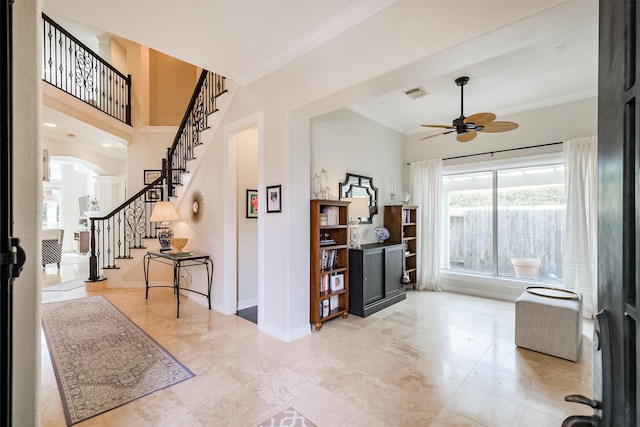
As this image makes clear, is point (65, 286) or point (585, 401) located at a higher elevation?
point (585, 401)

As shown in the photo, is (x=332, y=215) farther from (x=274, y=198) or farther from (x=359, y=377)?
(x=359, y=377)

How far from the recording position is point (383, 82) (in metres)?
2.53

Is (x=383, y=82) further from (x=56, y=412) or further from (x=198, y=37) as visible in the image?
(x=56, y=412)

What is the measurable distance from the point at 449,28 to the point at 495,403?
2.75 meters

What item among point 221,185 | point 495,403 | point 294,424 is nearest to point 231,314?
point 221,185

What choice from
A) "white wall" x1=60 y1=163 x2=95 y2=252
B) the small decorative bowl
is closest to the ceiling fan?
the small decorative bowl

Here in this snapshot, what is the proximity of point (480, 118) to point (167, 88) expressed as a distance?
22.3 ft

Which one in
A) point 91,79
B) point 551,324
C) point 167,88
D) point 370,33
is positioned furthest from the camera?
point 167,88

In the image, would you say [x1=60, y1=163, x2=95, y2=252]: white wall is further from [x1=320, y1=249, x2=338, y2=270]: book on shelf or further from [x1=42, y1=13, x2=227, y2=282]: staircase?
[x1=320, y1=249, x2=338, y2=270]: book on shelf

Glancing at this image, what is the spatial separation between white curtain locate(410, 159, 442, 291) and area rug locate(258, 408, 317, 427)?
415cm

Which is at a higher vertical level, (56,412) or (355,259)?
(355,259)

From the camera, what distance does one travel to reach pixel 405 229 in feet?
18.8

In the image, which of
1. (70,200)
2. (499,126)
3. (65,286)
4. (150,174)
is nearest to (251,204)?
(150,174)

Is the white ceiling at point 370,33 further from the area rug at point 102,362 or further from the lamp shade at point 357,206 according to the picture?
the area rug at point 102,362
